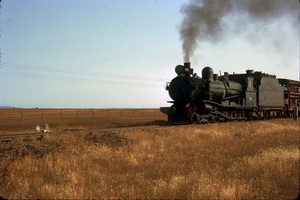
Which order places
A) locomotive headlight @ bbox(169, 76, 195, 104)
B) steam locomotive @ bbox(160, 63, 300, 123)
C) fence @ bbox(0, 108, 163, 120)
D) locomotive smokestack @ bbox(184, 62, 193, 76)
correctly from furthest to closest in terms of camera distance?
fence @ bbox(0, 108, 163, 120), locomotive smokestack @ bbox(184, 62, 193, 76), steam locomotive @ bbox(160, 63, 300, 123), locomotive headlight @ bbox(169, 76, 195, 104)

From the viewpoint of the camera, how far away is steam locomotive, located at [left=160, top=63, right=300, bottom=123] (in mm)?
19062

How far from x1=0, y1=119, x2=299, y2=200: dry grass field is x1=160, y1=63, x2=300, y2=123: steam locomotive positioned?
15.0 ft

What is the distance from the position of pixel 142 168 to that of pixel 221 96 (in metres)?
12.8

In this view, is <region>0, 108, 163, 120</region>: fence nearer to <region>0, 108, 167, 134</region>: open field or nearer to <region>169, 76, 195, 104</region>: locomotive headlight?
<region>0, 108, 167, 134</region>: open field

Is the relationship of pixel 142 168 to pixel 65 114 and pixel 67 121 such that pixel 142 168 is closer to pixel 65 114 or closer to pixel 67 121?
pixel 67 121

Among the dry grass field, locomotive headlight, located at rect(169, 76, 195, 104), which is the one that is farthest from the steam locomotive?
the dry grass field

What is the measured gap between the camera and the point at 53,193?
271 inches

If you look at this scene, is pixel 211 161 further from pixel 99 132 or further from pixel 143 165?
pixel 99 132

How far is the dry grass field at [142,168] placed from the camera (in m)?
7.07

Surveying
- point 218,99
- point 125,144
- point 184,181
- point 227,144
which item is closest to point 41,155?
point 125,144

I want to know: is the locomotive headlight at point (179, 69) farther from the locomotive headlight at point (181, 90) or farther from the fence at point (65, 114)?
the fence at point (65, 114)

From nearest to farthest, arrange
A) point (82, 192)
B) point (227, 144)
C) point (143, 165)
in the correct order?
point (82, 192)
point (143, 165)
point (227, 144)

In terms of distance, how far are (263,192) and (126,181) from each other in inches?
149

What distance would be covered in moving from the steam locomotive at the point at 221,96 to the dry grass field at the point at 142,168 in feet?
15.0
